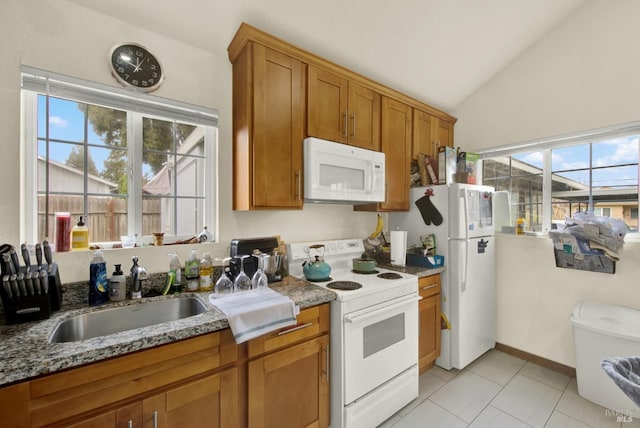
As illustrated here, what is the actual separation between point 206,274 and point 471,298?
2.13 metres

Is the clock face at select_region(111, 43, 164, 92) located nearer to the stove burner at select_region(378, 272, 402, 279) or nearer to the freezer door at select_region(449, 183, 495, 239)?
the stove burner at select_region(378, 272, 402, 279)

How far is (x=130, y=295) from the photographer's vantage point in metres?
1.48

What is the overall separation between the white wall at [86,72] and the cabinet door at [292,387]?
0.82 meters

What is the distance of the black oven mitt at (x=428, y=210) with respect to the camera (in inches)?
95.1

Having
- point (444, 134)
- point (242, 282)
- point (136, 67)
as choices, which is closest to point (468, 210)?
point (444, 134)

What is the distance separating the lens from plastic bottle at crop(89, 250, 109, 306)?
136 cm

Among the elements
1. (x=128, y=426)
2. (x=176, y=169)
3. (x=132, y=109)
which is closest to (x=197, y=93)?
(x=132, y=109)

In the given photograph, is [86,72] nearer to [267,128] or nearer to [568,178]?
[267,128]

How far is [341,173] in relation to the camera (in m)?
2.02

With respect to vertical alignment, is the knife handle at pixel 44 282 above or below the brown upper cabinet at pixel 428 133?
below

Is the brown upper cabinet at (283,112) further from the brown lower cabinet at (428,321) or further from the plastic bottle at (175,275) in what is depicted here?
the brown lower cabinet at (428,321)

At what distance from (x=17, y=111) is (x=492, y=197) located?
333 centimetres

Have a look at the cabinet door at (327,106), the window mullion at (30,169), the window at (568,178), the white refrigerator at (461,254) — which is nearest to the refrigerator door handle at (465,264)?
the white refrigerator at (461,254)

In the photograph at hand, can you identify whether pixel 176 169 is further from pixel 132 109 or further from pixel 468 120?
pixel 468 120
